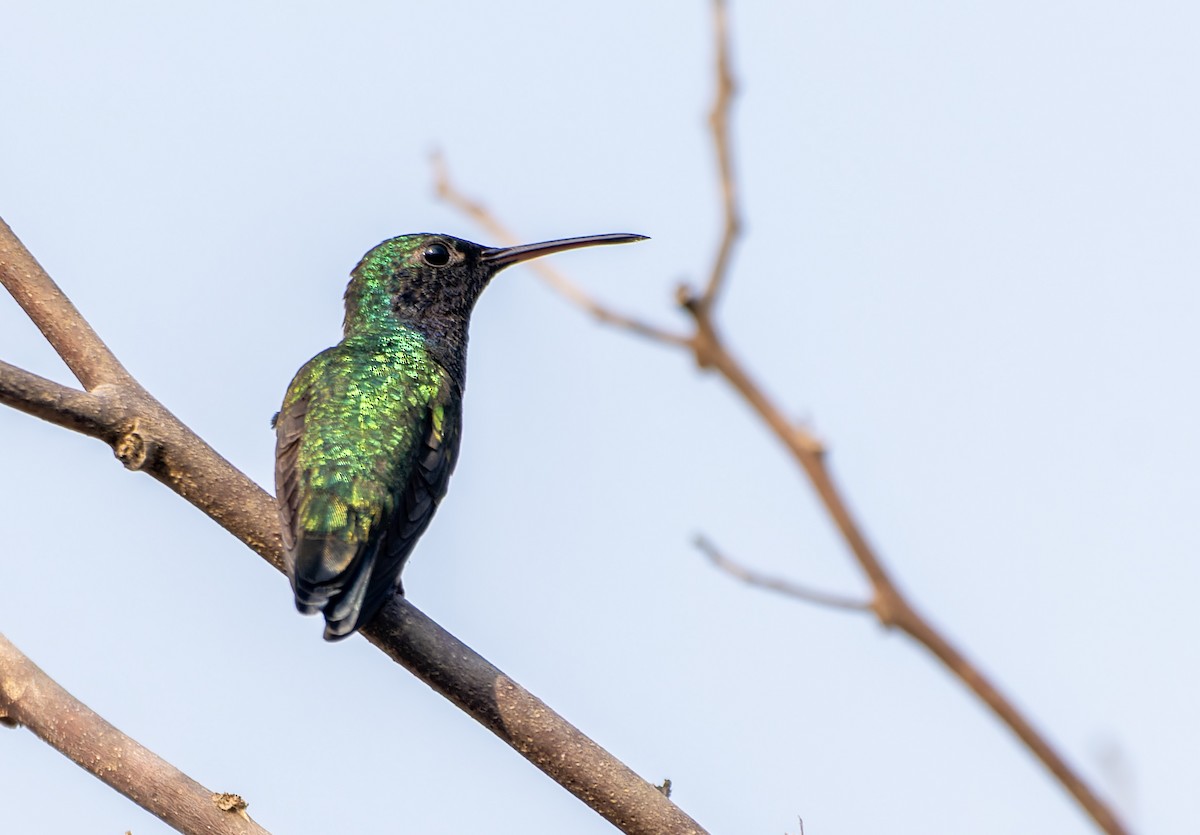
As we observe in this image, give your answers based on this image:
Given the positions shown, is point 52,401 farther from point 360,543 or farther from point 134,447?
point 360,543

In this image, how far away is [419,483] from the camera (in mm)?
7484

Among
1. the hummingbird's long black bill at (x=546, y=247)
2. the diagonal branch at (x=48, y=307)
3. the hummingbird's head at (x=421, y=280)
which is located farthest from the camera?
the hummingbird's head at (x=421, y=280)

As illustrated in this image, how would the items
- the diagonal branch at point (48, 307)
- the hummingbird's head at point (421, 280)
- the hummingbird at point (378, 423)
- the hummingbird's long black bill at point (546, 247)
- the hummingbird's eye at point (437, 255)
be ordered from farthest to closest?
1. the hummingbird's eye at point (437, 255)
2. the hummingbird's head at point (421, 280)
3. the hummingbird's long black bill at point (546, 247)
4. the hummingbird at point (378, 423)
5. the diagonal branch at point (48, 307)

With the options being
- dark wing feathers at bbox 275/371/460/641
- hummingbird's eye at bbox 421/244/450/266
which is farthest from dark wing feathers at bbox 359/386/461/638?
hummingbird's eye at bbox 421/244/450/266

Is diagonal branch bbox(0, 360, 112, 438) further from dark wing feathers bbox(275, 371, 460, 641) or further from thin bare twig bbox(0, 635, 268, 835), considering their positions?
dark wing feathers bbox(275, 371, 460, 641)

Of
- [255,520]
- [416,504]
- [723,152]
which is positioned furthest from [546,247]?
[723,152]

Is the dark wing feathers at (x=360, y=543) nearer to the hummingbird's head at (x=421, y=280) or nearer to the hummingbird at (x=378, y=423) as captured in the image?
the hummingbird at (x=378, y=423)

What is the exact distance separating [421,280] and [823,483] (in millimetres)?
8211

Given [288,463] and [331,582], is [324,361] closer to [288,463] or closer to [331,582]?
[288,463]

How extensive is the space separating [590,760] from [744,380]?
4044mm

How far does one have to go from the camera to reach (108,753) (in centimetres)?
507

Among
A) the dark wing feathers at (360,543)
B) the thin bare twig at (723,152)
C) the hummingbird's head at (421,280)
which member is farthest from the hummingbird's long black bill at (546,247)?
the thin bare twig at (723,152)

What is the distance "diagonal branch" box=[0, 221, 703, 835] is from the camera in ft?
17.3

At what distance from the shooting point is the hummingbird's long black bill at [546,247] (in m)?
8.14
